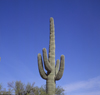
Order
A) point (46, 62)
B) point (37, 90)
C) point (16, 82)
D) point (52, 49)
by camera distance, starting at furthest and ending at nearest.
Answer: point (16, 82) < point (37, 90) < point (52, 49) < point (46, 62)

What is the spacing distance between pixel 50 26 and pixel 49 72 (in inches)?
165

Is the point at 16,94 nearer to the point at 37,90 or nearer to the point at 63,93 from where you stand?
the point at 37,90

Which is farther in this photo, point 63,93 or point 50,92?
point 63,93

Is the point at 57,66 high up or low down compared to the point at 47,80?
up

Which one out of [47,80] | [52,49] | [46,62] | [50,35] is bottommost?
[47,80]

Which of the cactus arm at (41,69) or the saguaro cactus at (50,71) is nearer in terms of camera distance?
the saguaro cactus at (50,71)

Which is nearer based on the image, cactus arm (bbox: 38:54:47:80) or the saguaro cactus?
the saguaro cactus

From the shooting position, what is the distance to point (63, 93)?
1681cm

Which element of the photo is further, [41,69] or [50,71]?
[50,71]

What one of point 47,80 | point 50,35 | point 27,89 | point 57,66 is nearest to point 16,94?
point 27,89

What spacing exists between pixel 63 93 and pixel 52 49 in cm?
480

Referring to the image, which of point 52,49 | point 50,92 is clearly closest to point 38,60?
point 52,49

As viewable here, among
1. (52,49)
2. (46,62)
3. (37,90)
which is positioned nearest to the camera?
(46,62)

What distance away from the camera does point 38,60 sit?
13828mm
